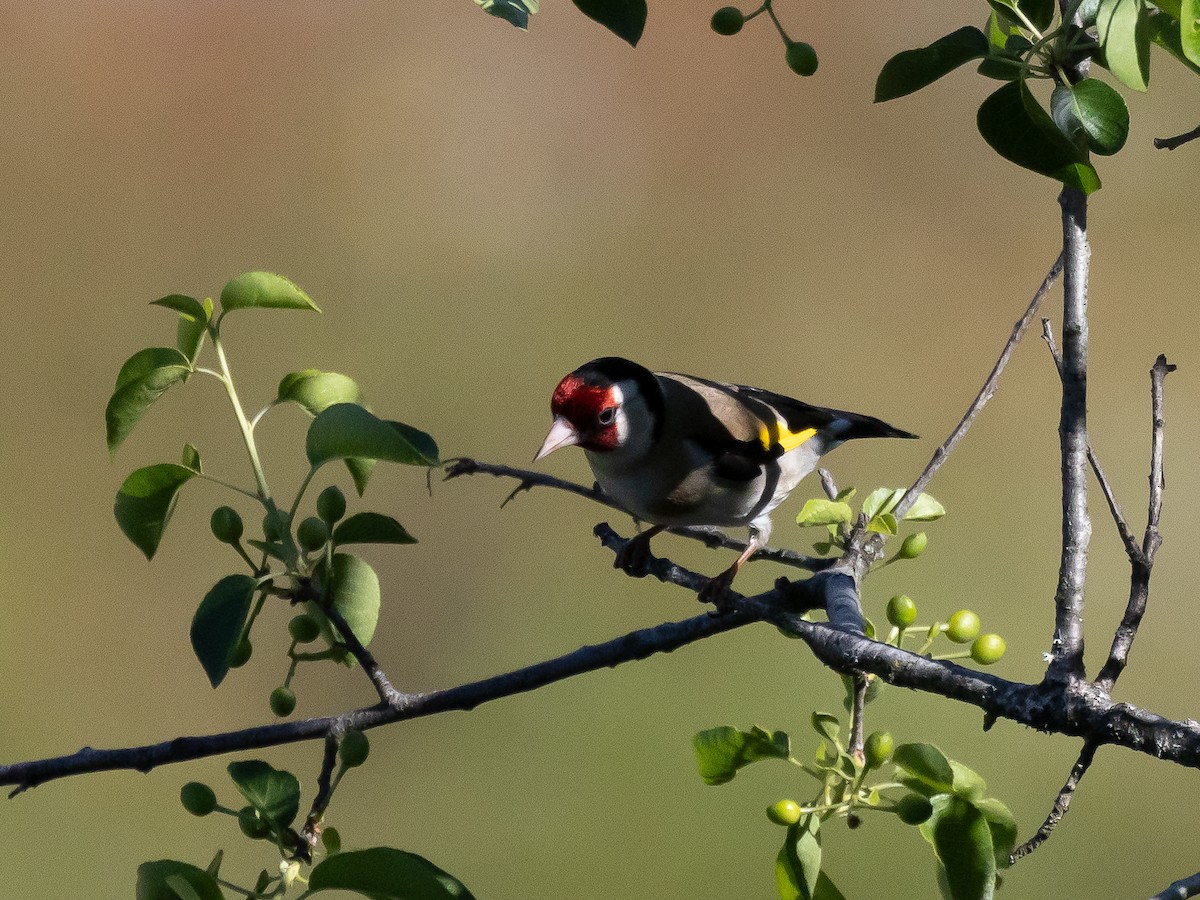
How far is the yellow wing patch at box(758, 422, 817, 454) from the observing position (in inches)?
93.7

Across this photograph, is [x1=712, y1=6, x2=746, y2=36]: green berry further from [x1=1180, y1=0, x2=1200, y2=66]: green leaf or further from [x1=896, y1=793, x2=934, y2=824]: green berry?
[x1=896, y1=793, x2=934, y2=824]: green berry

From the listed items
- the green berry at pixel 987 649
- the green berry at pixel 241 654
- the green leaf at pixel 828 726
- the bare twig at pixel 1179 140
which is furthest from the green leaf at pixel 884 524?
the green berry at pixel 241 654

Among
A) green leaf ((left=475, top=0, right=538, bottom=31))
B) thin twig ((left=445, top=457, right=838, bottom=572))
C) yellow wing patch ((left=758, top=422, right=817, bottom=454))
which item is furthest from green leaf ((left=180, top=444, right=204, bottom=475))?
yellow wing patch ((left=758, top=422, right=817, bottom=454))

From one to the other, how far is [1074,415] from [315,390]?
2.58 ft

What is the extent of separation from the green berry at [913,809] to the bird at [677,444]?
1.00 meters

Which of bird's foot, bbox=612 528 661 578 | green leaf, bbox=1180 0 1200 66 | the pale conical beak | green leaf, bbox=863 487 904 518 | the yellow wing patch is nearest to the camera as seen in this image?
green leaf, bbox=1180 0 1200 66

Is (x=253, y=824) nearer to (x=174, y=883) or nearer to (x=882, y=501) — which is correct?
(x=174, y=883)

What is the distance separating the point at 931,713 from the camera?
437 cm

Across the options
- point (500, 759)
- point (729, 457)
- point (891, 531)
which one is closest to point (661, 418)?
point (729, 457)

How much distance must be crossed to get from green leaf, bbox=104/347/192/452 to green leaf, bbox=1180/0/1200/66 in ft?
3.15

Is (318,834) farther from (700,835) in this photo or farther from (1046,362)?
(1046,362)

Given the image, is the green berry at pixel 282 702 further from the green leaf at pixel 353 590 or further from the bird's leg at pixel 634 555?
the bird's leg at pixel 634 555

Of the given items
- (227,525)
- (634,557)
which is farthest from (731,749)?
(634,557)

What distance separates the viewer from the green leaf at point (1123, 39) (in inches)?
37.9
